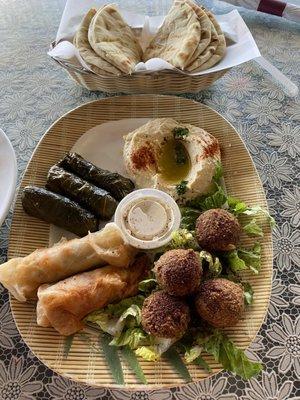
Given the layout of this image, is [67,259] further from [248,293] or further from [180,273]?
[248,293]

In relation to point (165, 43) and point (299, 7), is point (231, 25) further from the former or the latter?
point (299, 7)

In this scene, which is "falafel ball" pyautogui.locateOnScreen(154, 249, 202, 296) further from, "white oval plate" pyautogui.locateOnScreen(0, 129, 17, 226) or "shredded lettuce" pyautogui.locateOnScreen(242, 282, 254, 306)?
"white oval plate" pyautogui.locateOnScreen(0, 129, 17, 226)

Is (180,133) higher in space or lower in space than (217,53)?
lower

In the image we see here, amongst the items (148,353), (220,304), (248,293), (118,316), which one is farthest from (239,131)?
(148,353)

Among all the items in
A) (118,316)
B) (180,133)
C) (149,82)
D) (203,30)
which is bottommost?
(118,316)

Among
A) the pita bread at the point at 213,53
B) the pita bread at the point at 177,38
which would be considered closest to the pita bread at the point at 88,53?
the pita bread at the point at 177,38

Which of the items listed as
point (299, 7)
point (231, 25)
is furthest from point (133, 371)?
point (299, 7)

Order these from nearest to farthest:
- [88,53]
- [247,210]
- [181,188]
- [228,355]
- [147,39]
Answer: [228,355] < [247,210] < [181,188] < [88,53] < [147,39]
